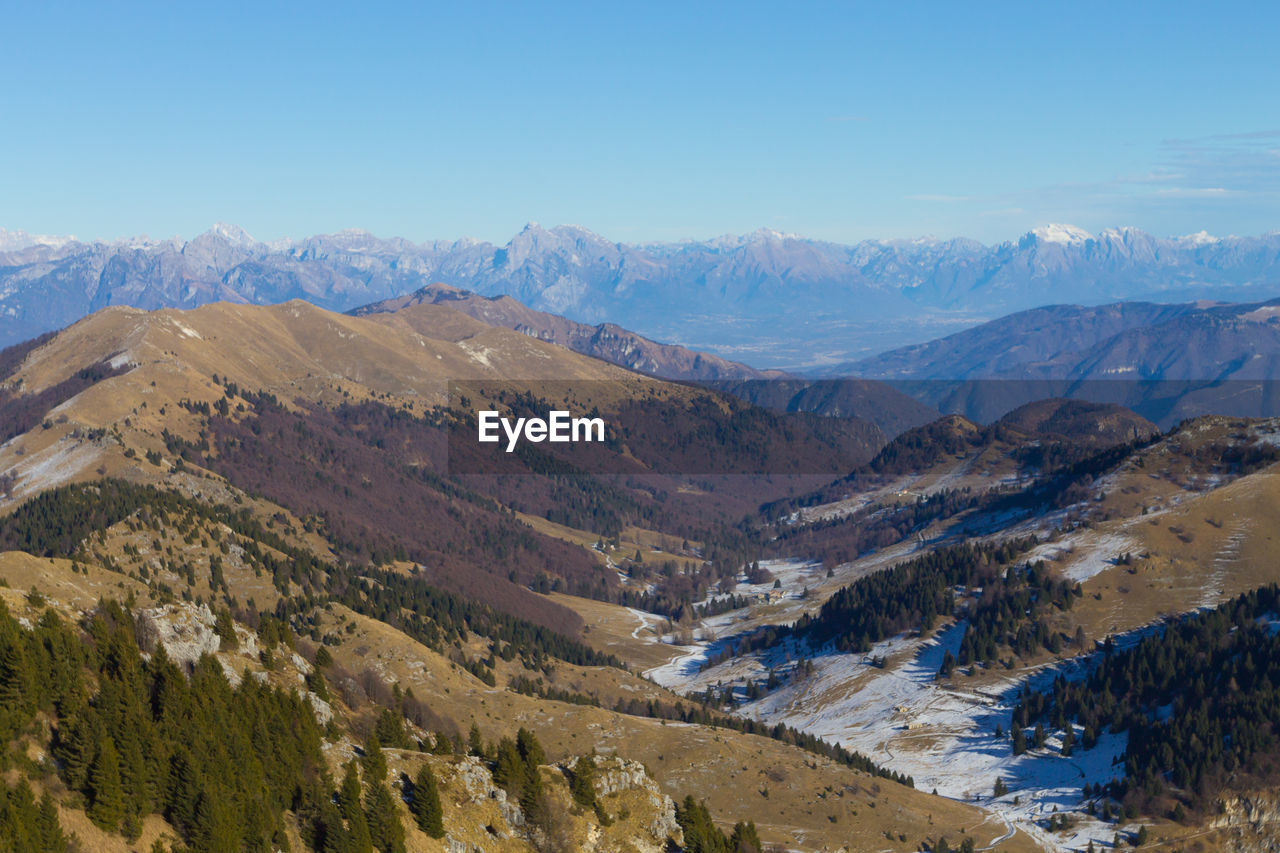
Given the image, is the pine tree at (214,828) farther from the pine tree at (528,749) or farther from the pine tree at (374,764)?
the pine tree at (528,749)

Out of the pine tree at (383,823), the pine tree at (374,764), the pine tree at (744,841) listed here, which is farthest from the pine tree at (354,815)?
the pine tree at (744,841)

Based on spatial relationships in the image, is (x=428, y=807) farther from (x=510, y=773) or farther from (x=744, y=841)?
(x=744, y=841)

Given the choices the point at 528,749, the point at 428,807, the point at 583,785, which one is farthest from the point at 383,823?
the point at 583,785

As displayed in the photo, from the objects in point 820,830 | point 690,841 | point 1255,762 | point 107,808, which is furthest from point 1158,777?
point 107,808

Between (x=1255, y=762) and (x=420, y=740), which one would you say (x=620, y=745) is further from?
(x=1255, y=762)

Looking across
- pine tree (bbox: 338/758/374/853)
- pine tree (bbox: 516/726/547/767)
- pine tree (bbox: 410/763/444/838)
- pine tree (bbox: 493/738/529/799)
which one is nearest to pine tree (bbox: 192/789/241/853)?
pine tree (bbox: 338/758/374/853)
